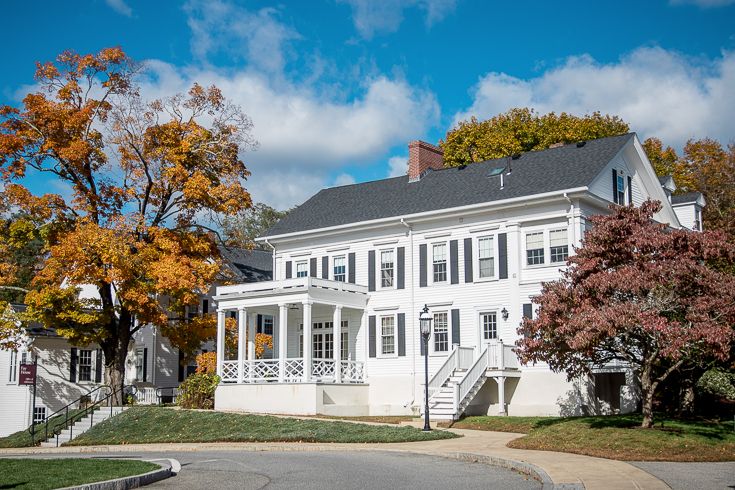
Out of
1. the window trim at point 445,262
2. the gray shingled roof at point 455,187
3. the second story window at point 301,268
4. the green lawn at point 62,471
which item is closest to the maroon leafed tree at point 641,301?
the gray shingled roof at point 455,187

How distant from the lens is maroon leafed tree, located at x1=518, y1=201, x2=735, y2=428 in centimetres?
1880

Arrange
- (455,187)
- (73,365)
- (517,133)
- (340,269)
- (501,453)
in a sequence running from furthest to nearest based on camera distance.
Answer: (517,133) → (73,365) → (340,269) → (455,187) → (501,453)

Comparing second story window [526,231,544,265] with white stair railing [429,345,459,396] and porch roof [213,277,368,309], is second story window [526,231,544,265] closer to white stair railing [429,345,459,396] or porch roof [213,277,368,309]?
white stair railing [429,345,459,396]

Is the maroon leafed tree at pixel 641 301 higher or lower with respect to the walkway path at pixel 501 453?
higher

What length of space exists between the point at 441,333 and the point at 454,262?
2.82 m

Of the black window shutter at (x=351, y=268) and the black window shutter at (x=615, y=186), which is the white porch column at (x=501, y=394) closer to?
the black window shutter at (x=615, y=186)

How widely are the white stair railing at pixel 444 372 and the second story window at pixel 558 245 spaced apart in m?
4.77

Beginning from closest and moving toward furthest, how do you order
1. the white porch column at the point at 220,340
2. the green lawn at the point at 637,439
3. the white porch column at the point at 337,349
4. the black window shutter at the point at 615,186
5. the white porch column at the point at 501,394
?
the green lawn at the point at 637,439 → the white porch column at the point at 501,394 → the black window shutter at the point at 615,186 → the white porch column at the point at 337,349 → the white porch column at the point at 220,340

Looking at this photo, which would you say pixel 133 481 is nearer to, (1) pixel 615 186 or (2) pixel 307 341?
(2) pixel 307 341

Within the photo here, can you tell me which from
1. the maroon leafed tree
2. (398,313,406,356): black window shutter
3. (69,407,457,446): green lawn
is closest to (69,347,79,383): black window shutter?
(69,407,457,446): green lawn

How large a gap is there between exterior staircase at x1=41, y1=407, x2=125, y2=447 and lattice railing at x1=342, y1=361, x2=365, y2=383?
8.70m

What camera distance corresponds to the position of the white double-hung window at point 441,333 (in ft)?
107

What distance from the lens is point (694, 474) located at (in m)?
14.4

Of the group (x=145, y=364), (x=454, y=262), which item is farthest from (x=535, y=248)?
(x=145, y=364)
